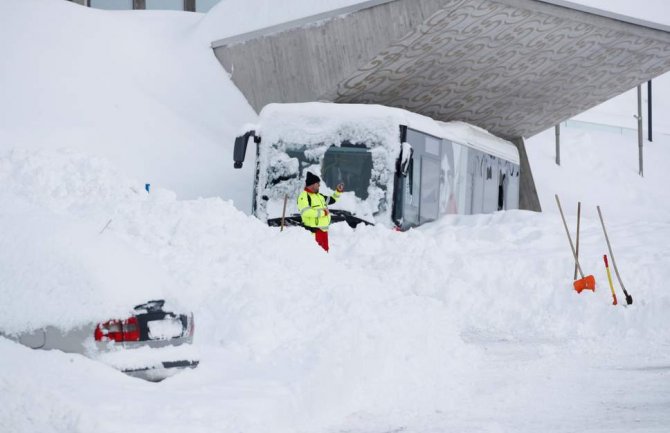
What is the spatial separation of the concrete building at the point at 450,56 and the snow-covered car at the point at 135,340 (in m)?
17.1

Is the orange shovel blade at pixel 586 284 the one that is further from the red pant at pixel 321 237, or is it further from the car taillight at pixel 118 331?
the car taillight at pixel 118 331

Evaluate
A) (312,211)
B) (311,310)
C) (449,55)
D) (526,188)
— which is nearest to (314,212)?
(312,211)

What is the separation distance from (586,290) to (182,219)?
4978 mm

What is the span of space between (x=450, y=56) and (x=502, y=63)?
2084mm

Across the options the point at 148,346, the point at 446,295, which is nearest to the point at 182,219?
the point at 446,295

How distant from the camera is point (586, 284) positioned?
12742 mm

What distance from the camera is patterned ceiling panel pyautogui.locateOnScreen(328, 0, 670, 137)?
23.8m

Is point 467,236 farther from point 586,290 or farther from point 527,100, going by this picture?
point 527,100

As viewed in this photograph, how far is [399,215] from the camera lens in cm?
1730

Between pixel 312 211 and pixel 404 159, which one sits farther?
pixel 404 159

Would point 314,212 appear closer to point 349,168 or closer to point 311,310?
point 349,168

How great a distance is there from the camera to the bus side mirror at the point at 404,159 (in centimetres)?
1694

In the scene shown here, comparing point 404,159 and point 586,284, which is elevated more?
point 404,159

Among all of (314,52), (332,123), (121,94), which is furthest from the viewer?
Answer: (121,94)
